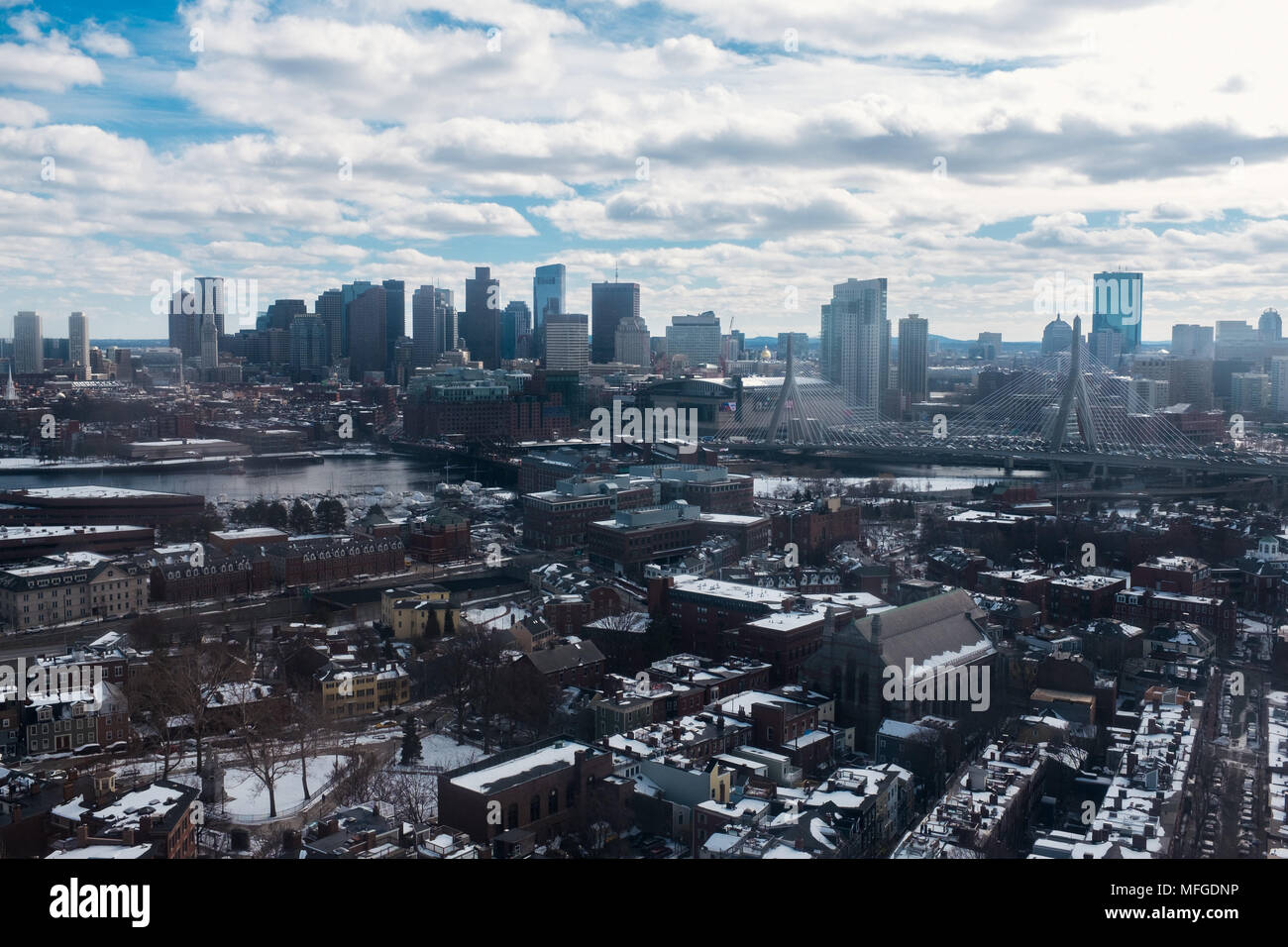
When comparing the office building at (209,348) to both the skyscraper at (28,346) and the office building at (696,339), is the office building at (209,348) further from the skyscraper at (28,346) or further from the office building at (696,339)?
the office building at (696,339)

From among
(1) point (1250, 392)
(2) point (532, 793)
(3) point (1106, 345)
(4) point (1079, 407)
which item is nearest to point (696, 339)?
(3) point (1106, 345)

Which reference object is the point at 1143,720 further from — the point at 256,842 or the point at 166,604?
the point at 166,604

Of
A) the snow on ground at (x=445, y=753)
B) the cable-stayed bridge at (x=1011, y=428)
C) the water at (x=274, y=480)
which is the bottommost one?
the snow on ground at (x=445, y=753)

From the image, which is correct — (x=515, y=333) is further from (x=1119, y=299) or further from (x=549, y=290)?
(x=1119, y=299)

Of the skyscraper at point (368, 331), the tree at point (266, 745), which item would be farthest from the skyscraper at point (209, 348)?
the tree at point (266, 745)

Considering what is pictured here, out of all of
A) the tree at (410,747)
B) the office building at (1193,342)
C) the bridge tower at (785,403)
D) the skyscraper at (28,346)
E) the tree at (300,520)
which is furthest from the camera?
the office building at (1193,342)
